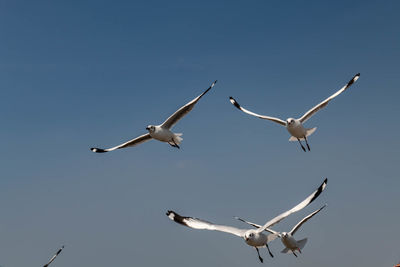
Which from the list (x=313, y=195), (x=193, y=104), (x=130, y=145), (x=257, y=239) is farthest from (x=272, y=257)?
(x=130, y=145)

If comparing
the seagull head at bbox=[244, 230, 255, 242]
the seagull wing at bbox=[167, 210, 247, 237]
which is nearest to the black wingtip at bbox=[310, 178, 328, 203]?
the seagull head at bbox=[244, 230, 255, 242]

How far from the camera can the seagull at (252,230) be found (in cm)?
2866

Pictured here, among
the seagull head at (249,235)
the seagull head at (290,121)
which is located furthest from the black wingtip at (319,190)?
the seagull head at (290,121)

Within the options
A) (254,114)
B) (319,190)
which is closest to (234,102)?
(254,114)

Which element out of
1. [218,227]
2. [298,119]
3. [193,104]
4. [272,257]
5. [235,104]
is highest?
[235,104]

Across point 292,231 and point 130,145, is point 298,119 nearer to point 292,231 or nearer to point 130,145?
point 292,231

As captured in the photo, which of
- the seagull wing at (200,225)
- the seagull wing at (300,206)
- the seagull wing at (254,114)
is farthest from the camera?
the seagull wing at (254,114)

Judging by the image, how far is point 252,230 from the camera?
30156mm

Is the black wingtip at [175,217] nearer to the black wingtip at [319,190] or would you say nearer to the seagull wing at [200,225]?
the seagull wing at [200,225]

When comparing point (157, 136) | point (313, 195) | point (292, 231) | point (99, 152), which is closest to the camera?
point (313, 195)

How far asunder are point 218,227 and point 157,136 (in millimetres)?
12342

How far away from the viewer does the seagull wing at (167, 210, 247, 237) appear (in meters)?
30.7

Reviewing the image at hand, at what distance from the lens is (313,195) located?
2867 cm

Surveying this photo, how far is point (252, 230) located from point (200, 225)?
3.08m
